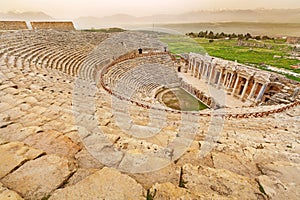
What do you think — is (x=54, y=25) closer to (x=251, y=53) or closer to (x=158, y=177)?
(x=158, y=177)

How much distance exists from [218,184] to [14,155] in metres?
2.46

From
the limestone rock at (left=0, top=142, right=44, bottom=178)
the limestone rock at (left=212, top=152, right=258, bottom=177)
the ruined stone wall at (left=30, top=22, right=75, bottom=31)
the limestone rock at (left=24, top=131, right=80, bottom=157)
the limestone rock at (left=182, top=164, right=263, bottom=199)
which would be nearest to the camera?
the limestone rock at (left=182, top=164, right=263, bottom=199)

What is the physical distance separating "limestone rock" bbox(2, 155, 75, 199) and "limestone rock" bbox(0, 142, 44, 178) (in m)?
0.09

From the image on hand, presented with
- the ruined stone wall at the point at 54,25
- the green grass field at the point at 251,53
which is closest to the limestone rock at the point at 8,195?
the green grass field at the point at 251,53

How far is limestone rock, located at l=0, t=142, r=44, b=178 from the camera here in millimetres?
1833

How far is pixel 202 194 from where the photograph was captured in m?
1.63

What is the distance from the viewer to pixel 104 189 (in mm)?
1639

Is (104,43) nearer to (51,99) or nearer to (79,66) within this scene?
(79,66)

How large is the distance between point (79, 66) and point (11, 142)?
12.2 meters

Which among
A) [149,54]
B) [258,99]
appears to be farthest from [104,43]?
[258,99]

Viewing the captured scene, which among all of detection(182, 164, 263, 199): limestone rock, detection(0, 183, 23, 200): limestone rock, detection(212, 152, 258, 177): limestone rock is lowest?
detection(212, 152, 258, 177): limestone rock

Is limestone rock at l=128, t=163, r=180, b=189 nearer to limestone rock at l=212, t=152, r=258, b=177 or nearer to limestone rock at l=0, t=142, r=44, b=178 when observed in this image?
limestone rock at l=212, t=152, r=258, b=177

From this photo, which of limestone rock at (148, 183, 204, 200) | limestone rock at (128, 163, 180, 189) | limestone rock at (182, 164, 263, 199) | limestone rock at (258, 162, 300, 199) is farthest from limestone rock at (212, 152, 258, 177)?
limestone rock at (148, 183, 204, 200)

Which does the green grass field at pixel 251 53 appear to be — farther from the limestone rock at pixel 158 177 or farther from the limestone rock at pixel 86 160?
the limestone rock at pixel 86 160
